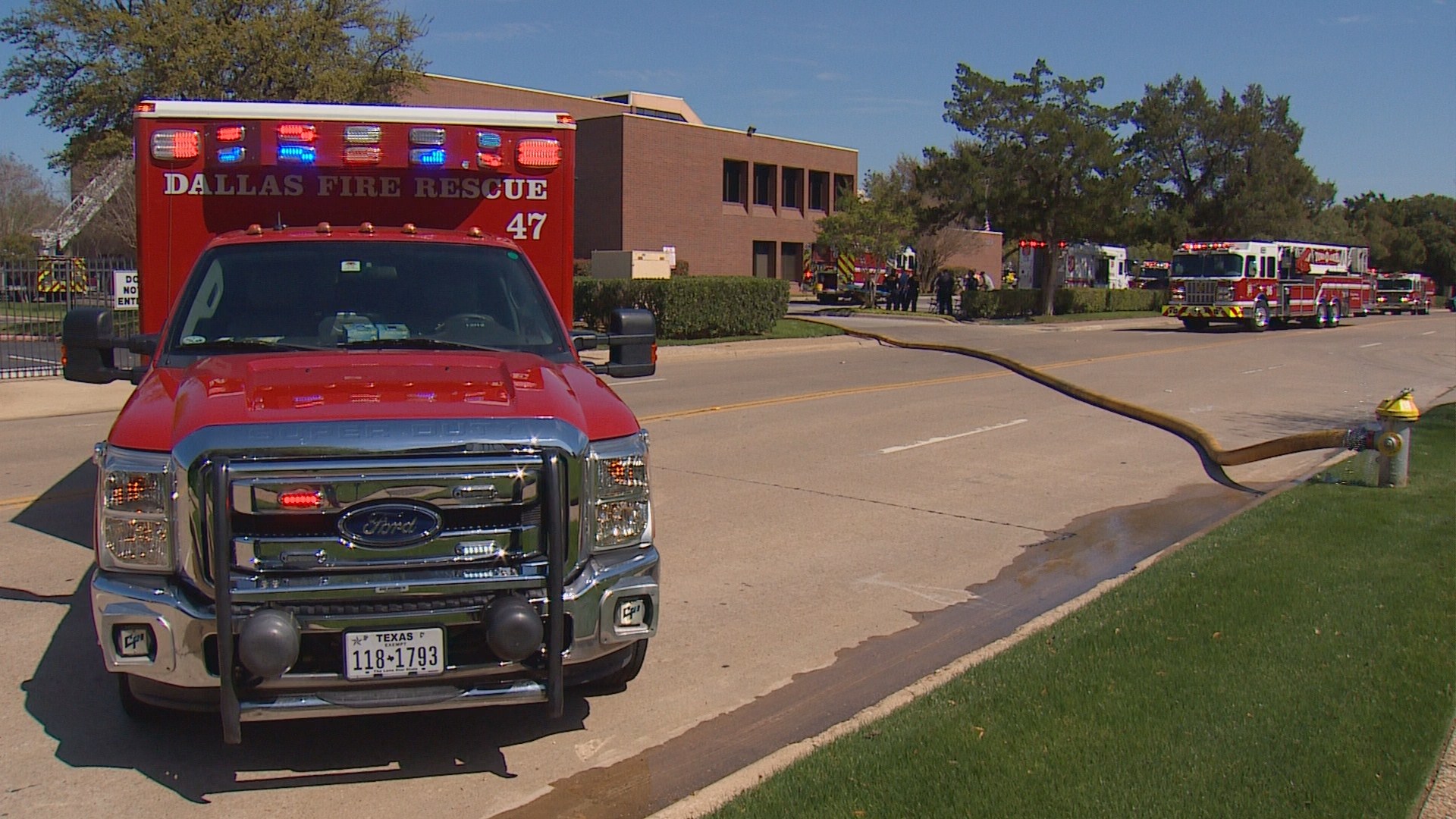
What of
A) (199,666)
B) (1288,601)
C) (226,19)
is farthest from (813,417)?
(226,19)

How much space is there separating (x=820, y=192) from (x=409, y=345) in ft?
191

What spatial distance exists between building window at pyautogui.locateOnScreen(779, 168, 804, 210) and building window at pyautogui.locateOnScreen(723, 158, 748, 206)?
3.63 m

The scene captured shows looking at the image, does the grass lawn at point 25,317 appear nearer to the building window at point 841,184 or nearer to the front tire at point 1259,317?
the front tire at point 1259,317

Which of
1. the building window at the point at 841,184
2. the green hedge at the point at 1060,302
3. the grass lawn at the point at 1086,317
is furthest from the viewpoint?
the building window at the point at 841,184

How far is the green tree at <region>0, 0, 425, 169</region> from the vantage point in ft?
87.3

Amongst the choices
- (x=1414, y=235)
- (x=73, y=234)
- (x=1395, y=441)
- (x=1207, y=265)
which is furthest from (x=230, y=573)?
(x=1414, y=235)

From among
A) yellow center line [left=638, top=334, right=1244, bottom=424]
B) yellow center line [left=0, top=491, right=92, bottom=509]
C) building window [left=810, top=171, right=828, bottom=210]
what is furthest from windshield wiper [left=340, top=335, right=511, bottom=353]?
building window [left=810, top=171, right=828, bottom=210]

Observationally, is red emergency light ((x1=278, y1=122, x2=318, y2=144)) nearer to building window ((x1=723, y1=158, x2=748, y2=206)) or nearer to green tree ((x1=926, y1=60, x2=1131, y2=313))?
green tree ((x1=926, y1=60, x2=1131, y2=313))

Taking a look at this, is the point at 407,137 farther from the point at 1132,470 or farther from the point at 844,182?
the point at 844,182

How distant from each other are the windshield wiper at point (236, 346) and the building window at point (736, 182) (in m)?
52.5

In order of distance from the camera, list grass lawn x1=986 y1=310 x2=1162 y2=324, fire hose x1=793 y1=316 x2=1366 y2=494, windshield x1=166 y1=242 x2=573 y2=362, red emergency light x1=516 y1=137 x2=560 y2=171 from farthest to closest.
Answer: grass lawn x1=986 y1=310 x2=1162 y2=324 → fire hose x1=793 y1=316 x2=1366 y2=494 → red emergency light x1=516 y1=137 x2=560 y2=171 → windshield x1=166 y1=242 x2=573 y2=362

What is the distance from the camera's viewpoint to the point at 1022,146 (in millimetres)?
41812

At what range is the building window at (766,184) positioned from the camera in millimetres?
58812

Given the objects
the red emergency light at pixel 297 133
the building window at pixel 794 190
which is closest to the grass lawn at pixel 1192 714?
the red emergency light at pixel 297 133
